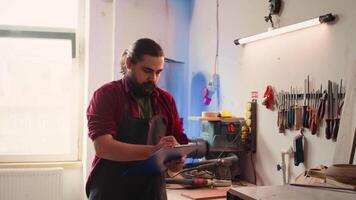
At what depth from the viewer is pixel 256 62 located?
7.50 feet

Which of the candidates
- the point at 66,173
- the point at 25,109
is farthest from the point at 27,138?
the point at 66,173

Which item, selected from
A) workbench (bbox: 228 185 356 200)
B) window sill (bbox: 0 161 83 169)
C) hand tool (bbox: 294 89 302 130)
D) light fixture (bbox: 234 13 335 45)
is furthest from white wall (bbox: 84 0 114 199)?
workbench (bbox: 228 185 356 200)

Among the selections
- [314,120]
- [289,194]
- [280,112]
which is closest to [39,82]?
[280,112]

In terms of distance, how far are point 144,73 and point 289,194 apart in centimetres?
66

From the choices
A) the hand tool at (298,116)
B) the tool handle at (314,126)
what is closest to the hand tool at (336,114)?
the tool handle at (314,126)

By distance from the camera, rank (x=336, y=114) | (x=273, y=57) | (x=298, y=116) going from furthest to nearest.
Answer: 1. (x=273, y=57)
2. (x=298, y=116)
3. (x=336, y=114)

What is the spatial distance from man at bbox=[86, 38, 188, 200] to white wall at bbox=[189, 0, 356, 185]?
81 cm

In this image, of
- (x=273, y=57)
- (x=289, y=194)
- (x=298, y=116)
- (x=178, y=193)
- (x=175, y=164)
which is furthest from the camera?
(x=273, y=57)

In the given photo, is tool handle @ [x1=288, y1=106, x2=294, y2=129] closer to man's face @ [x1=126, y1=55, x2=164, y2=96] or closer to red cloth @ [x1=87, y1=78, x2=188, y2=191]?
red cloth @ [x1=87, y1=78, x2=188, y2=191]

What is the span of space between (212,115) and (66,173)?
1.64m

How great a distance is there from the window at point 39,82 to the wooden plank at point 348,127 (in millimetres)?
A: 2466

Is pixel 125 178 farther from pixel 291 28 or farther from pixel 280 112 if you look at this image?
pixel 291 28

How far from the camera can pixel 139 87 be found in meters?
1.42

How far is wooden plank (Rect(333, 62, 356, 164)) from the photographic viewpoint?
1524 mm
